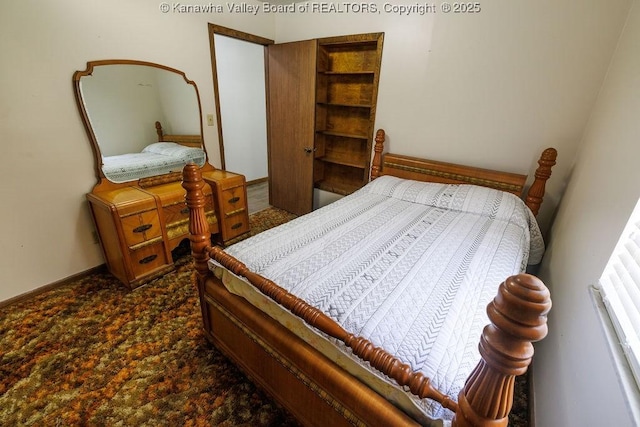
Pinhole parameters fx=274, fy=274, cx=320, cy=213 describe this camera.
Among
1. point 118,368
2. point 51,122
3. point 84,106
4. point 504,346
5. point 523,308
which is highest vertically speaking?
point 84,106

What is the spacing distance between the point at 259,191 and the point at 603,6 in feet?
12.8

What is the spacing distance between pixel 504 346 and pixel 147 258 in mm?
2313

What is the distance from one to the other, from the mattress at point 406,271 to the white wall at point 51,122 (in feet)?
→ 4.92

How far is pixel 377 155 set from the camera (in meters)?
2.71

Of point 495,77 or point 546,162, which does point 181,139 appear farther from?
point 546,162

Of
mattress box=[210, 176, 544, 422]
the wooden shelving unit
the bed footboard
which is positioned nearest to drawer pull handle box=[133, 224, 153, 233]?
mattress box=[210, 176, 544, 422]

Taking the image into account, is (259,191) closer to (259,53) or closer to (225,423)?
(259,53)

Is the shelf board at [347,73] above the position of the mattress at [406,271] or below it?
above

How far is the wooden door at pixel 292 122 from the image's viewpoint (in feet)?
9.46

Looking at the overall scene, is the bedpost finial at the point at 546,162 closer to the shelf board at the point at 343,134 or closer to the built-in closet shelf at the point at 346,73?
the shelf board at the point at 343,134

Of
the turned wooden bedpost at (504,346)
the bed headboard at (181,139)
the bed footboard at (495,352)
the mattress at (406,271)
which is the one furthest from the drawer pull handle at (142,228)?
the turned wooden bedpost at (504,346)

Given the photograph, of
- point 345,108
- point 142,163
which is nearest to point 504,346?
point 142,163

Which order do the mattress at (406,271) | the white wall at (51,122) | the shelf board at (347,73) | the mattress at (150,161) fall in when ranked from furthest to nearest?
the shelf board at (347,73), the mattress at (150,161), the white wall at (51,122), the mattress at (406,271)

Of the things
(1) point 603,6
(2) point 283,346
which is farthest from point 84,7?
(1) point 603,6
